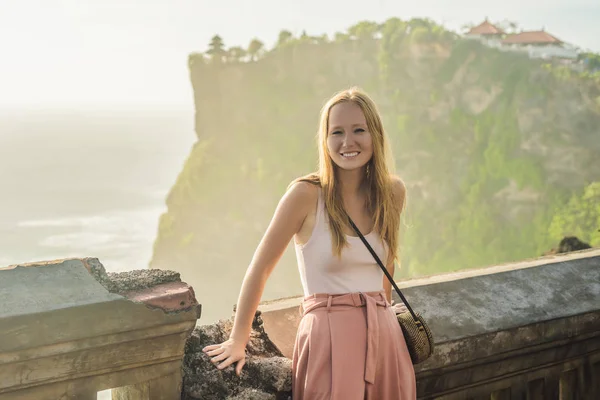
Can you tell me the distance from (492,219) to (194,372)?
49.9m

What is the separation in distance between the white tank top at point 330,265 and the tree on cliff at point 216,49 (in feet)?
187

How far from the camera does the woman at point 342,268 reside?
6.15 ft

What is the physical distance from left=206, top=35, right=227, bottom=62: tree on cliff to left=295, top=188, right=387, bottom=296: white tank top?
5691 cm

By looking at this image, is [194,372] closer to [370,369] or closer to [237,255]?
[370,369]

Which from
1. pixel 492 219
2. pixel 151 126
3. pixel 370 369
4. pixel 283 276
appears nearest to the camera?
pixel 370 369

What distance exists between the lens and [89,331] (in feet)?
4.43

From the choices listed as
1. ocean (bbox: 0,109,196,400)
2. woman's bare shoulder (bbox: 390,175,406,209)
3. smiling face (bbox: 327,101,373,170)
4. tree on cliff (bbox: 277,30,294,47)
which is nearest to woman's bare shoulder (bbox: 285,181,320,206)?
smiling face (bbox: 327,101,373,170)

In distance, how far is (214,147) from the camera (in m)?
63.6

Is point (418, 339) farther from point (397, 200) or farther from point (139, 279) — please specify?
point (139, 279)

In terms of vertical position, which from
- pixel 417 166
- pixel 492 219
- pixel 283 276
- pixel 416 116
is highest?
pixel 416 116

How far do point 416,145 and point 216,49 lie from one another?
1897cm

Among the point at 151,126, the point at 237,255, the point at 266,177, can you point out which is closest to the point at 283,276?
the point at 237,255

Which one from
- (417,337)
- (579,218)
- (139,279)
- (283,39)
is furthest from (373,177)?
(283,39)

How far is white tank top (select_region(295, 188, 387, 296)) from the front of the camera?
1.99m
